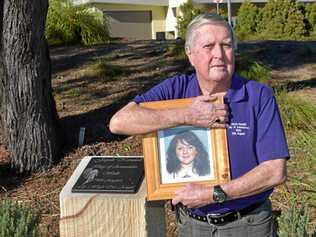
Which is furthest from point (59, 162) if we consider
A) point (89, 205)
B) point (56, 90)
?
point (89, 205)

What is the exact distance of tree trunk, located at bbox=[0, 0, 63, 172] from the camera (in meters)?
5.83

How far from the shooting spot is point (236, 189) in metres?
2.72

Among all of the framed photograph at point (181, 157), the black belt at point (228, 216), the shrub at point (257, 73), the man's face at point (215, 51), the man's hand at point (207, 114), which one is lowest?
the black belt at point (228, 216)

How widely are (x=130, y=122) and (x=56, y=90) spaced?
5.74m

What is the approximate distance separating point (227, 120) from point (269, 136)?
0.60 feet

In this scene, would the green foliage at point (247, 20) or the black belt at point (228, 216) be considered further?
the green foliage at point (247, 20)

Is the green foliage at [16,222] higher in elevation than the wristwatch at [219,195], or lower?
lower

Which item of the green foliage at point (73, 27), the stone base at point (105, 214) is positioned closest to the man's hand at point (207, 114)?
the stone base at point (105, 214)

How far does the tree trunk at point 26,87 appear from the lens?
19.1 feet

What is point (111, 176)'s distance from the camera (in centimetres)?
333

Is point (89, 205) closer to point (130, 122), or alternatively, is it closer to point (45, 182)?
point (130, 122)

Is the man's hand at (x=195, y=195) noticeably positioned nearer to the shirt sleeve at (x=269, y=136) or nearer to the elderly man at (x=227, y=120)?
the elderly man at (x=227, y=120)

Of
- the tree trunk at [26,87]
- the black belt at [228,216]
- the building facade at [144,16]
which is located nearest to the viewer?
the black belt at [228,216]

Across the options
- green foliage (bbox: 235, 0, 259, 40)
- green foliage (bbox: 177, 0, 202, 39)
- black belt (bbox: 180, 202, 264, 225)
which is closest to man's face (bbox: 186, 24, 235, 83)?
black belt (bbox: 180, 202, 264, 225)
